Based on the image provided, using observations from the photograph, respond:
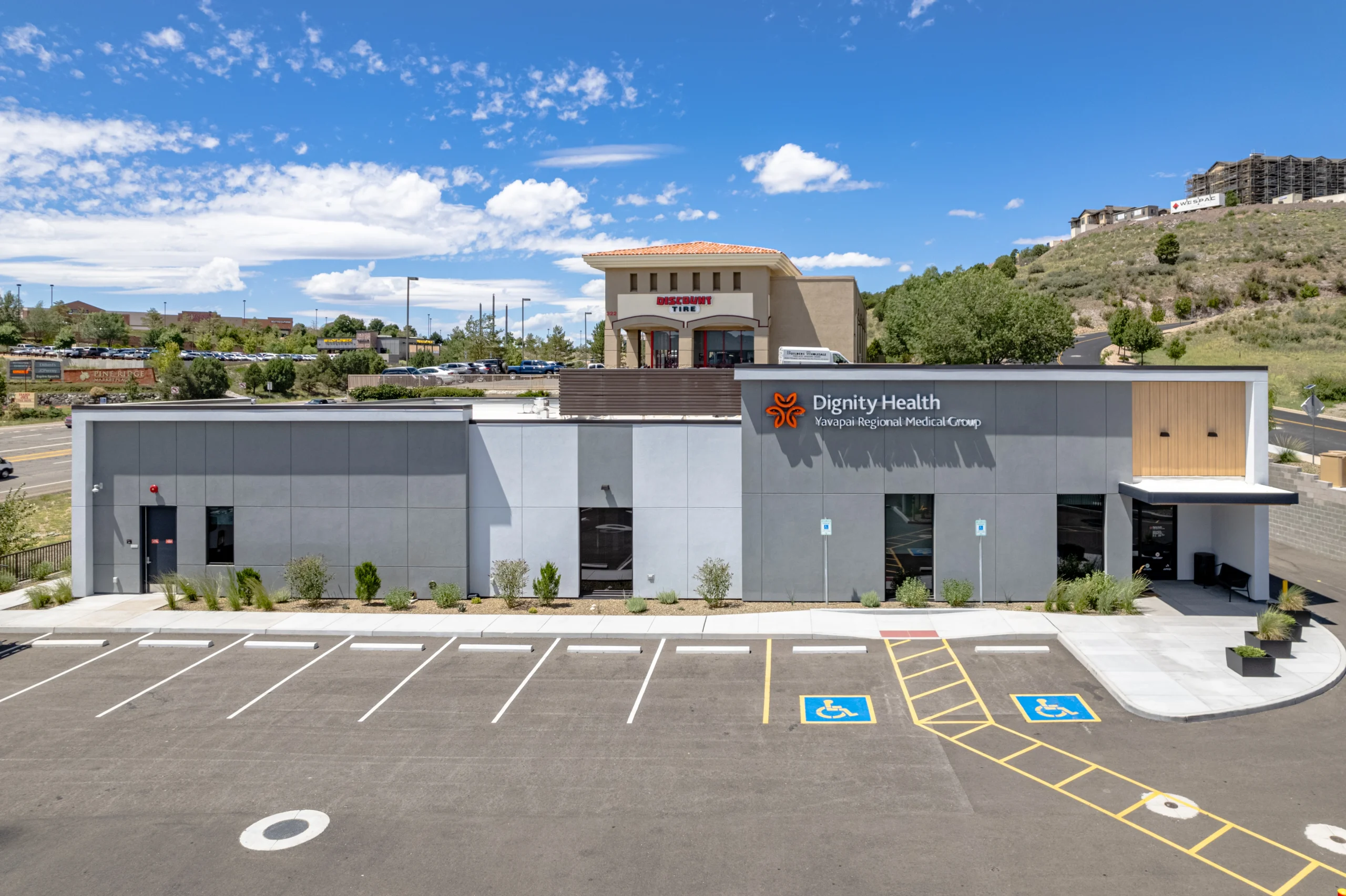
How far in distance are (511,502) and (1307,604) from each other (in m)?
20.8

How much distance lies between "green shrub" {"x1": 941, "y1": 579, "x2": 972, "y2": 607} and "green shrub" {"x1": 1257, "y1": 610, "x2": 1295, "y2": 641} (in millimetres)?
6324

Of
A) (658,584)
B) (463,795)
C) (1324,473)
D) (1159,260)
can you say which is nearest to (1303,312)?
(1159,260)

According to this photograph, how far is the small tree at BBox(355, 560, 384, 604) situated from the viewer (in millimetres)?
22734

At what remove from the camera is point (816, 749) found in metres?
13.4

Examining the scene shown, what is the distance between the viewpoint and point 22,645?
19.6 metres

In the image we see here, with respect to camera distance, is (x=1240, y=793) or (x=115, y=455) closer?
(x=1240, y=793)

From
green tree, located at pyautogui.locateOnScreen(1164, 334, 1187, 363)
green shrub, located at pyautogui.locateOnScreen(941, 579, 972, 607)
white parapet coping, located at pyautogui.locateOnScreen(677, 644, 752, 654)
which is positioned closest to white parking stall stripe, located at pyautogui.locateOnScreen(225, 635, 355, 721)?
white parapet coping, located at pyautogui.locateOnScreen(677, 644, 752, 654)

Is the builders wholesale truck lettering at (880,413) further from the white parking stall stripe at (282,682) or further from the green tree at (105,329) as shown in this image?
the green tree at (105,329)

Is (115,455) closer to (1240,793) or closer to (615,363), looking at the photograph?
(615,363)

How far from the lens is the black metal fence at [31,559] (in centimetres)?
2569

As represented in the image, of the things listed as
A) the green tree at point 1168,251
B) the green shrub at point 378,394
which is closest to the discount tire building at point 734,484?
the green shrub at point 378,394

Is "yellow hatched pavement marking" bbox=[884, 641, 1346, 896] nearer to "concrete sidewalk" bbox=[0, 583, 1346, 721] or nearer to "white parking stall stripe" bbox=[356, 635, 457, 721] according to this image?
"concrete sidewalk" bbox=[0, 583, 1346, 721]

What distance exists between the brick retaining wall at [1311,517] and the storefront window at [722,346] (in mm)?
19429

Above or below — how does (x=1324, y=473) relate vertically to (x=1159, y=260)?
below
